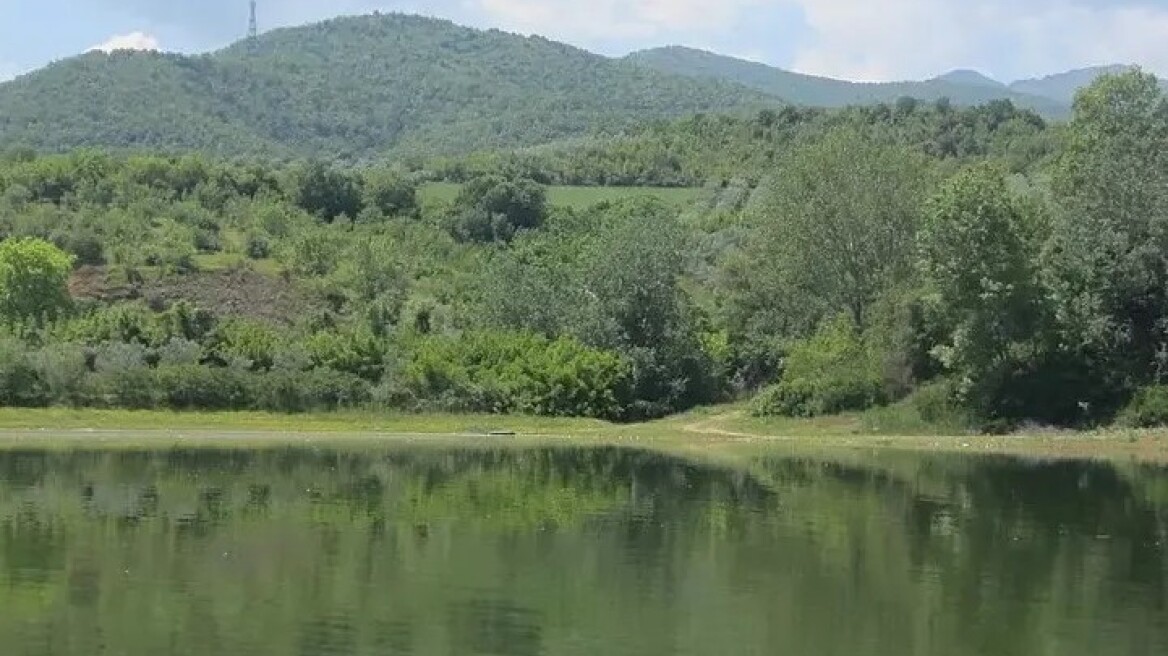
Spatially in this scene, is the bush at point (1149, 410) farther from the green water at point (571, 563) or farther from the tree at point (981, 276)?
the green water at point (571, 563)

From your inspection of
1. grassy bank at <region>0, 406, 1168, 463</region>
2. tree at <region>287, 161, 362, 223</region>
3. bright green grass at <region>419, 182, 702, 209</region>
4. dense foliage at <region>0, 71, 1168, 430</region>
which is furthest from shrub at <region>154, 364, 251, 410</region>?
bright green grass at <region>419, 182, 702, 209</region>

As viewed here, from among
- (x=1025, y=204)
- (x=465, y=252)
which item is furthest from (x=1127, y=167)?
(x=465, y=252)

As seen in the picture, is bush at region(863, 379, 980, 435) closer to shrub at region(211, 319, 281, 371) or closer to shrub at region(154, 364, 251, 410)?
shrub at region(154, 364, 251, 410)

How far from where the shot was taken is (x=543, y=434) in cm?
7488

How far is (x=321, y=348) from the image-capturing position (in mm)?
83812

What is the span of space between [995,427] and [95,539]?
4851 centimetres

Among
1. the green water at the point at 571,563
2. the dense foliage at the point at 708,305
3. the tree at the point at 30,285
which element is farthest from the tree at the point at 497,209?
the green water at the point at 571,563

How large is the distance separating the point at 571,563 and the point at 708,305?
71.2 metres

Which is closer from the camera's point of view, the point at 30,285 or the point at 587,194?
the point at 30,285

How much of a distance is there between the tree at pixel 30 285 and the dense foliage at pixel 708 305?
0.15 metres

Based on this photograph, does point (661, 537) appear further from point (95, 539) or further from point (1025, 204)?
point (1025, 204)

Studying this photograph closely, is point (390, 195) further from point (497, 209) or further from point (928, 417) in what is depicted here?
point (928, 417)

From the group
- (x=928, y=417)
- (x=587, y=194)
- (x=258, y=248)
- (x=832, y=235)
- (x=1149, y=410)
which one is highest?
(x=587, y=194)

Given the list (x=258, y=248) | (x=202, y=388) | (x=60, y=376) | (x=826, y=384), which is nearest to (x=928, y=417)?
(x=826, y=384)
